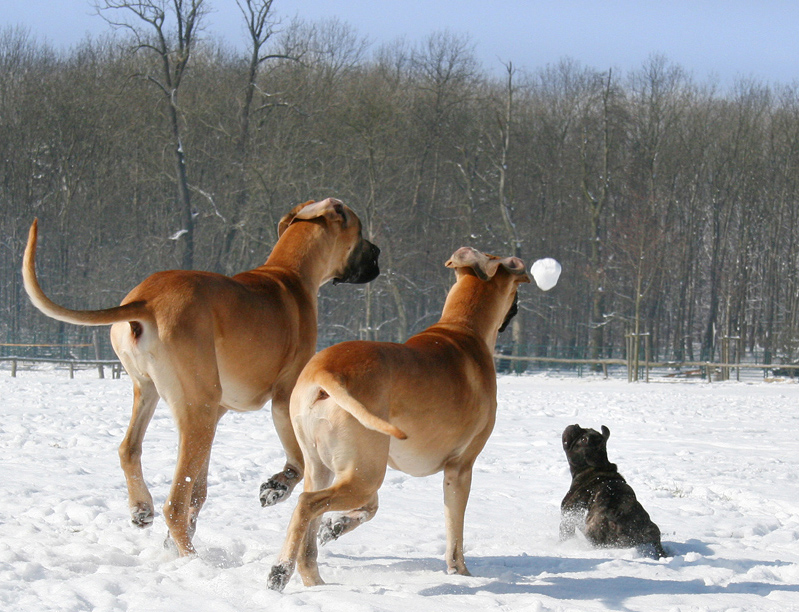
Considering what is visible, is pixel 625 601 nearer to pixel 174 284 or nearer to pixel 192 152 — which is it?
pixel 174 284

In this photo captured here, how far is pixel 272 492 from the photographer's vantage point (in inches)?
167

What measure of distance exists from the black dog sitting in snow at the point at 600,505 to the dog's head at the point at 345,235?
203 centimetres

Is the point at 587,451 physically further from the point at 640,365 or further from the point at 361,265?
the point at 640,365

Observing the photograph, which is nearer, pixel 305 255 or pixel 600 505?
pixel 305 255

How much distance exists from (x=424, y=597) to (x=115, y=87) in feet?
117

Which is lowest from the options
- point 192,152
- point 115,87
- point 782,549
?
point 782,549

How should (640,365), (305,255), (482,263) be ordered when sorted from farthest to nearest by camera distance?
(640,365) < (305,255) < (482,263)

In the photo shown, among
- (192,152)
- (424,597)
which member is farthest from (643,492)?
(192,152)

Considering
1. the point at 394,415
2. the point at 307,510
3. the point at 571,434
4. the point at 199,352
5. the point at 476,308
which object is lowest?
the point at 307,510

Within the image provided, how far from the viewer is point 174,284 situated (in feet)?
13.7

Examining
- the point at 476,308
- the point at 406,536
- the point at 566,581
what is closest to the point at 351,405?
the point at 476,308

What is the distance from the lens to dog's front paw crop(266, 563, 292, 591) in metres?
3.65

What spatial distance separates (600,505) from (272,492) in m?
2.35

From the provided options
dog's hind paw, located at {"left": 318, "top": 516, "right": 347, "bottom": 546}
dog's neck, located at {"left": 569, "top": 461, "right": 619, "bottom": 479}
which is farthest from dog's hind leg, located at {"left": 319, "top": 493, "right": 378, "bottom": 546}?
dog's neck, located at {"left": 569, "top": 461, "right": 619, "bottom": 479}
